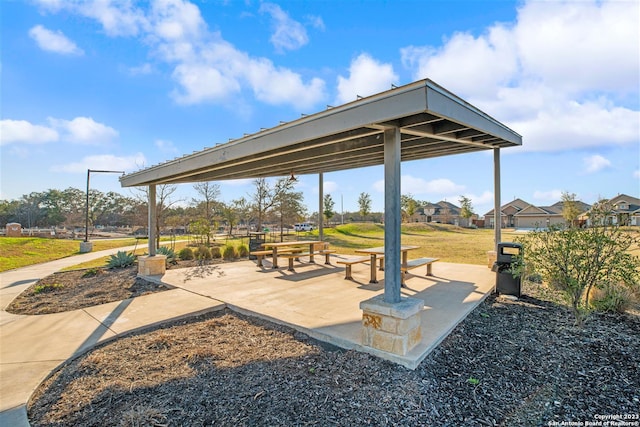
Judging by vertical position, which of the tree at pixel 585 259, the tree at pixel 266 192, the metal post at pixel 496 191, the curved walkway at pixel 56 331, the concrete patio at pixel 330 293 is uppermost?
the tree at pixel 266 192

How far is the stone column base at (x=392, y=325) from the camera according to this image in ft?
9.31

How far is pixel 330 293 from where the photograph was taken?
5316mm

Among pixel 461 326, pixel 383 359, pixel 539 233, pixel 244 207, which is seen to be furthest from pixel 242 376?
pixel 244 207

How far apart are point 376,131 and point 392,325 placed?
6.78 ft

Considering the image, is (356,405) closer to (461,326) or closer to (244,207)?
(461,326)

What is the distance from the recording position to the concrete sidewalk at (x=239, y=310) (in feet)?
9.63

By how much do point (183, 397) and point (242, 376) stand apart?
0.49 meters

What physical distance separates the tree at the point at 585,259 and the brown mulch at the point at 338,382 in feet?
1.64

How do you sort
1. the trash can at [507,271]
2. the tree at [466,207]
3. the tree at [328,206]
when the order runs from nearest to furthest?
the trash can at [507,271]
the tree at [328,206]
the tree at [466,207]

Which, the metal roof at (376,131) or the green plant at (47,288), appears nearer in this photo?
the metal roof at (376,131)

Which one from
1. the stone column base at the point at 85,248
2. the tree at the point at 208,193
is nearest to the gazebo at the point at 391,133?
the stone column base at the point at 85,248

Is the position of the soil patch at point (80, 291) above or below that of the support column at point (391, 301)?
below

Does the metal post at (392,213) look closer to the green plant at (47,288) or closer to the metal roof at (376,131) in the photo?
the metal roof at (376,131)

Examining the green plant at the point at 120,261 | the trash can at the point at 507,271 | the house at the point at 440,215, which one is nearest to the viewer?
the trash can at the point at 507,271
